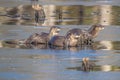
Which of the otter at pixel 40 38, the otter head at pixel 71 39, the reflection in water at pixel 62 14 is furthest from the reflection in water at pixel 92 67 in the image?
the reflection in water at pixel 62 14

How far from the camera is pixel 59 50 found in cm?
2014

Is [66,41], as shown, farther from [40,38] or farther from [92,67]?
[92,67]

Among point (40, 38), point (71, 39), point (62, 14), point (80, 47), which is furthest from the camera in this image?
point (62, 14)

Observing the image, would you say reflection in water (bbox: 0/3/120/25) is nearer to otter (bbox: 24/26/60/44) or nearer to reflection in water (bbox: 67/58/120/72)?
otter (bbox: 24/26/60/44)

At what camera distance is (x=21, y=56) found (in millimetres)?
19047

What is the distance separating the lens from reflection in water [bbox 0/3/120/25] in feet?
89.1

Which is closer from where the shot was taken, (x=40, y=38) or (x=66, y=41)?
(x=66, y=41)

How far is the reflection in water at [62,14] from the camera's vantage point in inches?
1069

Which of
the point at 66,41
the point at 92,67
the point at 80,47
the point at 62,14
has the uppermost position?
the point at 92,67

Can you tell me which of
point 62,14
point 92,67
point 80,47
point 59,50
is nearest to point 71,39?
point 80,47

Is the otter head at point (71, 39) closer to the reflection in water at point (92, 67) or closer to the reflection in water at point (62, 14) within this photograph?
the reflection in water at point (92, 67)

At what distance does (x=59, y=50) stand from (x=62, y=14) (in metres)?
9.80

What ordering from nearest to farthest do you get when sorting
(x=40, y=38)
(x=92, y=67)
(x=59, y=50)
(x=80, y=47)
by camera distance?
(x=92, y=67)
(x=59, y=50)
(x=80, y=47)
(x=40, y=38)

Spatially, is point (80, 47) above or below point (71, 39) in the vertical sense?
below
